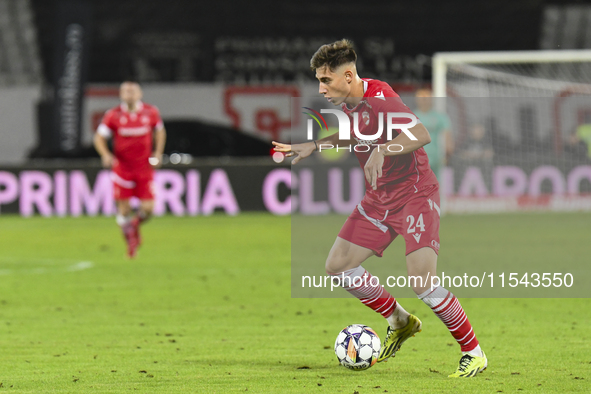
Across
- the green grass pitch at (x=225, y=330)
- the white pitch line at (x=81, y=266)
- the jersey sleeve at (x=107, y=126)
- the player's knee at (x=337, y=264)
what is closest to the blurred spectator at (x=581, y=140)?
the green grass pitch at (x=225, y=330)

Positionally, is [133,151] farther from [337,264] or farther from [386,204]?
[386,204]

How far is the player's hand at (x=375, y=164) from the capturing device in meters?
4.31

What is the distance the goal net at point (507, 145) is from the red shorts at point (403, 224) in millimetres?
10638

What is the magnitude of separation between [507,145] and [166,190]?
6164 millimetres

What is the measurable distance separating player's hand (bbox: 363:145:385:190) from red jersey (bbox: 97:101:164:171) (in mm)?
6603

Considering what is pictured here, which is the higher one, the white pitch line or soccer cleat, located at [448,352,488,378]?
soccer cleat, located at [448,352,488,378]

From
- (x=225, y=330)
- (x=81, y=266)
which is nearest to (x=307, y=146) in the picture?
(x=225, y=330)

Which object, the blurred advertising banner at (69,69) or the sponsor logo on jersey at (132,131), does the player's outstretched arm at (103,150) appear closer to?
the sponsor logo on jersey at (132,131)

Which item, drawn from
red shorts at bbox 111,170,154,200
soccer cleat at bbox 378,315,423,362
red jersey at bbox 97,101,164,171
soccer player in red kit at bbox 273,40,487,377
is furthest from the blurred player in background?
soccer player in red kit at bbox 273,40,487,377

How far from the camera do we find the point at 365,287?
185 inches

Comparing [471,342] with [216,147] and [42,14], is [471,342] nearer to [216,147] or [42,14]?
[216,147]

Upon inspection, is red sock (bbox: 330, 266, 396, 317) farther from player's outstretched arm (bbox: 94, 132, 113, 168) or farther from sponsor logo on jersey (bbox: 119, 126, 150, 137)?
sponsor logo on jersey (bbox: 119, 126, 150, 137)

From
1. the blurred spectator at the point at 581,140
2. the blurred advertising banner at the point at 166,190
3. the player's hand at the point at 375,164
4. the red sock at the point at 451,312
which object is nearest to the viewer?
the player's hand at the point at 375,164

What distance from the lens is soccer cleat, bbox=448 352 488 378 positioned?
4.38 m
